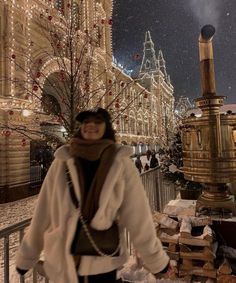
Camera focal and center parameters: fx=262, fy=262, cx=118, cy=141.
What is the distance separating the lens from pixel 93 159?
196 cm

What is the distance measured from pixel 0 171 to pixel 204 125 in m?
10.8

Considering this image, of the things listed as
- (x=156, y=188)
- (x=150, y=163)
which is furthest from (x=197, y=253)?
(x=150, y=163)

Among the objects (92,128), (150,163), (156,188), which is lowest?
(156,188)

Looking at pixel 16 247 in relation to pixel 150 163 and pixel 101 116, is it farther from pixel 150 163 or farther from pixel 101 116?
pixel 150 163

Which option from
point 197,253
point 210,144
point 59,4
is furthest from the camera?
point 59,4

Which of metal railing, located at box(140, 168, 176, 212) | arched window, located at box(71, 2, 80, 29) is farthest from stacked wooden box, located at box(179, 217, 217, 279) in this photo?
arched window, located at box(71, 2, 80, 29)

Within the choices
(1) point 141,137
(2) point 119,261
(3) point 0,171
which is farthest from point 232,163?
(1) point 141,137

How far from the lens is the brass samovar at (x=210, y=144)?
4004mm

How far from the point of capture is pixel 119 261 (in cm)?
200

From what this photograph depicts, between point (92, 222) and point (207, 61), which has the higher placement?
point (207, 61)

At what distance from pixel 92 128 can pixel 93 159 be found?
0.24 metres

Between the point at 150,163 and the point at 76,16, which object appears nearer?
the point at 76,16

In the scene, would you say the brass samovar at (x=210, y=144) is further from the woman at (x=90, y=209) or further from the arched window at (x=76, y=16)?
the arched window at (x=76, y=16)

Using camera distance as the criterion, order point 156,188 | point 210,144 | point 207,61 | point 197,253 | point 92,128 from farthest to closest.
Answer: point 156,188 → point 207,61 → point 210,144 → point 197,253 → point 92,128
